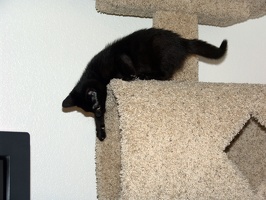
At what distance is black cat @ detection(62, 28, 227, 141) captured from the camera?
1325 mm

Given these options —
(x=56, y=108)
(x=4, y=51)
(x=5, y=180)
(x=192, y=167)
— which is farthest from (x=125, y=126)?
(x=4, y=51)

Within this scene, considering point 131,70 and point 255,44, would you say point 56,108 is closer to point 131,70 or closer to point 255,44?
point 131,70

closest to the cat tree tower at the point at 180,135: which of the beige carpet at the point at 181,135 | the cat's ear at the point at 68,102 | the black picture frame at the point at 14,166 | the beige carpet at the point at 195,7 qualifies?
the beige carpet at the point at 181,135

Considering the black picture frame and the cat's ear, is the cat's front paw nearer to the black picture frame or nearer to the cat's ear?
the cat's ear

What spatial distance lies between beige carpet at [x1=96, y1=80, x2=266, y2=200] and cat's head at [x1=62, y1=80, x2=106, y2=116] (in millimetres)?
130

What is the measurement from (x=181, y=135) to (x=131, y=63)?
34 centimetres

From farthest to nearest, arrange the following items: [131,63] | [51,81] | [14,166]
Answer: [51,81]
[131,63]
[14,166]

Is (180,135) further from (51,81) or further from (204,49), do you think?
(51,81)

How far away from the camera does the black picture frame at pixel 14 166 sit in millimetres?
1062

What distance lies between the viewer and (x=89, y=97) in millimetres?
1332

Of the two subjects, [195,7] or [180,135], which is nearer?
[180,135]

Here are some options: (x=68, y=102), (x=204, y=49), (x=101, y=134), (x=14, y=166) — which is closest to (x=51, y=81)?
(x=68, y=102)

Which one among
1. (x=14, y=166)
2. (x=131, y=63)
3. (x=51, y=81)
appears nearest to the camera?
(x=14, y=166)

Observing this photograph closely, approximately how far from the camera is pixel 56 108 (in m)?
1.44
